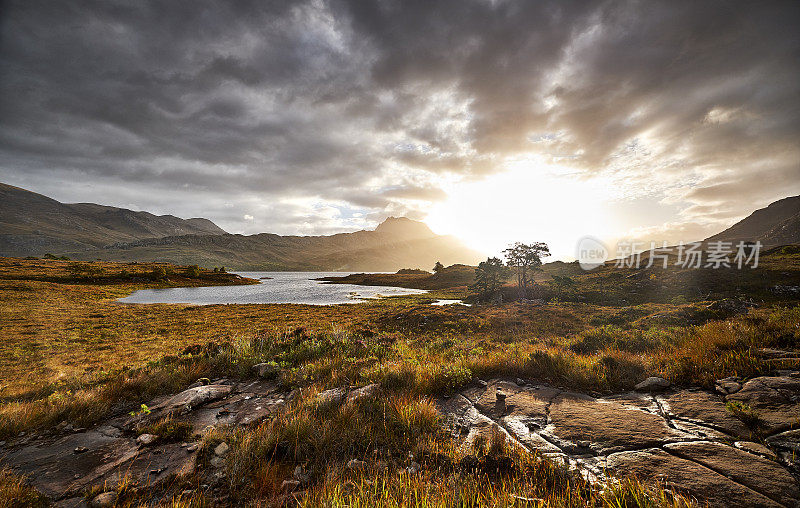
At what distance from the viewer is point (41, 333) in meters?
18.4

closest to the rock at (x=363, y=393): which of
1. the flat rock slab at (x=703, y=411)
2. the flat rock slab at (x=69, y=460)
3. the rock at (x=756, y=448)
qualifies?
the flat rock slab at (x=69, y=460)

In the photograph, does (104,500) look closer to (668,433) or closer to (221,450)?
(221,450)

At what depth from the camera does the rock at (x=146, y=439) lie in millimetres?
4816

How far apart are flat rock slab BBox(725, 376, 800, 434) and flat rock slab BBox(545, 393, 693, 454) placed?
1.18 metres

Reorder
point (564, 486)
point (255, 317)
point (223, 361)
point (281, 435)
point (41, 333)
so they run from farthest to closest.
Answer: point (255, 317), point (41, 333), point (223, 361), point (281, 435), point (564, 486)

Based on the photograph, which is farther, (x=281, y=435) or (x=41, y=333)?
(x=41, y=333)

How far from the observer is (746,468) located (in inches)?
134

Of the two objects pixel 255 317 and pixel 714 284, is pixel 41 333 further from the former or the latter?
pixel 714 284

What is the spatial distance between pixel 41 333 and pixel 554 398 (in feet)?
98.5

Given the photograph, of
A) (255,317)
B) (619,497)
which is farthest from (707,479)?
(255,317)

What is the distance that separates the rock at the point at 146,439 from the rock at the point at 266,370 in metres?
3.36

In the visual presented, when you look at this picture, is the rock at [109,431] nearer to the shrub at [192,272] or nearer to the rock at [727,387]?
the rock at [727,387]

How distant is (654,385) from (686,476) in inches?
130

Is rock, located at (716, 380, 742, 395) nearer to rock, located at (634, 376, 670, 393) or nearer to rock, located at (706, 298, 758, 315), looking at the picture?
rock, located at (634, 376, 670, 393)
